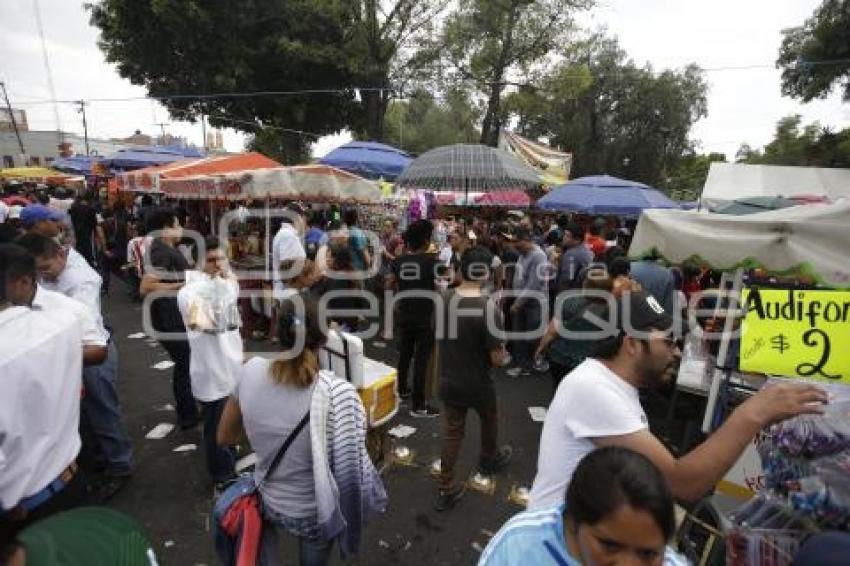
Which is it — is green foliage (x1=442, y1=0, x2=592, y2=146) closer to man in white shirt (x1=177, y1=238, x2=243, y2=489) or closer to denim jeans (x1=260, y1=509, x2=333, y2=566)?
man in white shirt (x1=177, y1=238, x2=243, y2=489)

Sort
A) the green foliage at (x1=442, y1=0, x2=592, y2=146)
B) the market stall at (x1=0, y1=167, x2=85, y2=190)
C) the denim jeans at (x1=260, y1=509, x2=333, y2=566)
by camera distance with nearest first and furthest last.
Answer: the denim jeans at (x1=260, y1=509, x2=333, y2=566) < the green foliage at (x1=442, y1=0, x2=592, y2=146) < the market stall at (x1=0, y1=167, x2=85, y2=190)

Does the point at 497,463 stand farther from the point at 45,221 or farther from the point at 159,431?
the point at 45,221

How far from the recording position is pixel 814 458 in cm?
228

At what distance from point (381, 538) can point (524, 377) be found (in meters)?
3.70

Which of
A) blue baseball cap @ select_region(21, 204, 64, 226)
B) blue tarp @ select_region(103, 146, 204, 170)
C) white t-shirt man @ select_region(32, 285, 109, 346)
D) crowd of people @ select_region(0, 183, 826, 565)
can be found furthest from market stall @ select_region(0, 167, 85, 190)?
white t-shirt man @ select_region(32, 285, 109, 346)

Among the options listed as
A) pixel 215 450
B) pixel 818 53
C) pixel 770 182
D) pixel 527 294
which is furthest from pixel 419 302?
pixel 818 53

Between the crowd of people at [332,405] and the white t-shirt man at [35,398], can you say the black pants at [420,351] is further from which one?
the white t-shirt man at [35,398]

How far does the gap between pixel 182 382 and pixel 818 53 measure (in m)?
21.8

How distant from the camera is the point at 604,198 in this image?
28.9 feet

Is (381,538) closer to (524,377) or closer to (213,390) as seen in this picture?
(213,390)

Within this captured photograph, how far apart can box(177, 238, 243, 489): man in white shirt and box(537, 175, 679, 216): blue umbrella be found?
265 inches

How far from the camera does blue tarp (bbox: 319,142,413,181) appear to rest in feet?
31.7

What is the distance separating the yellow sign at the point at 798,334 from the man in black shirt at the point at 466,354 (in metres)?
1.70

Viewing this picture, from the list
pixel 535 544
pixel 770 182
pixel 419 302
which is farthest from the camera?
pixel 770 182
